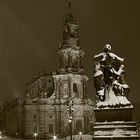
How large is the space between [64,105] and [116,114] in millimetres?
55380

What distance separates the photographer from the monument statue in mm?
10516

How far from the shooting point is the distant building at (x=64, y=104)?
6366 cm

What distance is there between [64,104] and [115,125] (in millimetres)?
55601

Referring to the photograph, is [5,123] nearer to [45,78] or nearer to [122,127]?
[45,78]

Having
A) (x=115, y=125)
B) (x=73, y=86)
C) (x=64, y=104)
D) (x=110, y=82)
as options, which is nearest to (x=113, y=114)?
(x=115, y=125)

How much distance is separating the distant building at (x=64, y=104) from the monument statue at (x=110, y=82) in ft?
169

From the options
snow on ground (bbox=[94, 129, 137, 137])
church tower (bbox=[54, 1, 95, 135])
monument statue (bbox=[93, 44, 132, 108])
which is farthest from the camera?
church tower (bbox=[54, 1, 95, 135])

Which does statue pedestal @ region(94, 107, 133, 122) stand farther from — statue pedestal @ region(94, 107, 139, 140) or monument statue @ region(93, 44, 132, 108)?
monument statue @ region(93, 44, 132, 108)

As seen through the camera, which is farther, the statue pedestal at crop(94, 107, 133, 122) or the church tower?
the church tower

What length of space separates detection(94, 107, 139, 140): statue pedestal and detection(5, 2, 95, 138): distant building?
51.8 metres

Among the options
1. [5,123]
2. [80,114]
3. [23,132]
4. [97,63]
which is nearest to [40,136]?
[23,132]

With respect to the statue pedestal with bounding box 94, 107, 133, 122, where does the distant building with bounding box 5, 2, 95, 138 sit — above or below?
above

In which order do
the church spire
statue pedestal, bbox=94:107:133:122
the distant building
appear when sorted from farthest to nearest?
the church spire, the distant building, statue pedestal, bbox=94:107:133:122

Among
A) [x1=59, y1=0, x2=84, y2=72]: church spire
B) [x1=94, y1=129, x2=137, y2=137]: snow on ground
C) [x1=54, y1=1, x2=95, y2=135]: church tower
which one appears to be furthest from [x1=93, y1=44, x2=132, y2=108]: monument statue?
[x1=59, y1=0, x2=84, y2=72]: church spire
